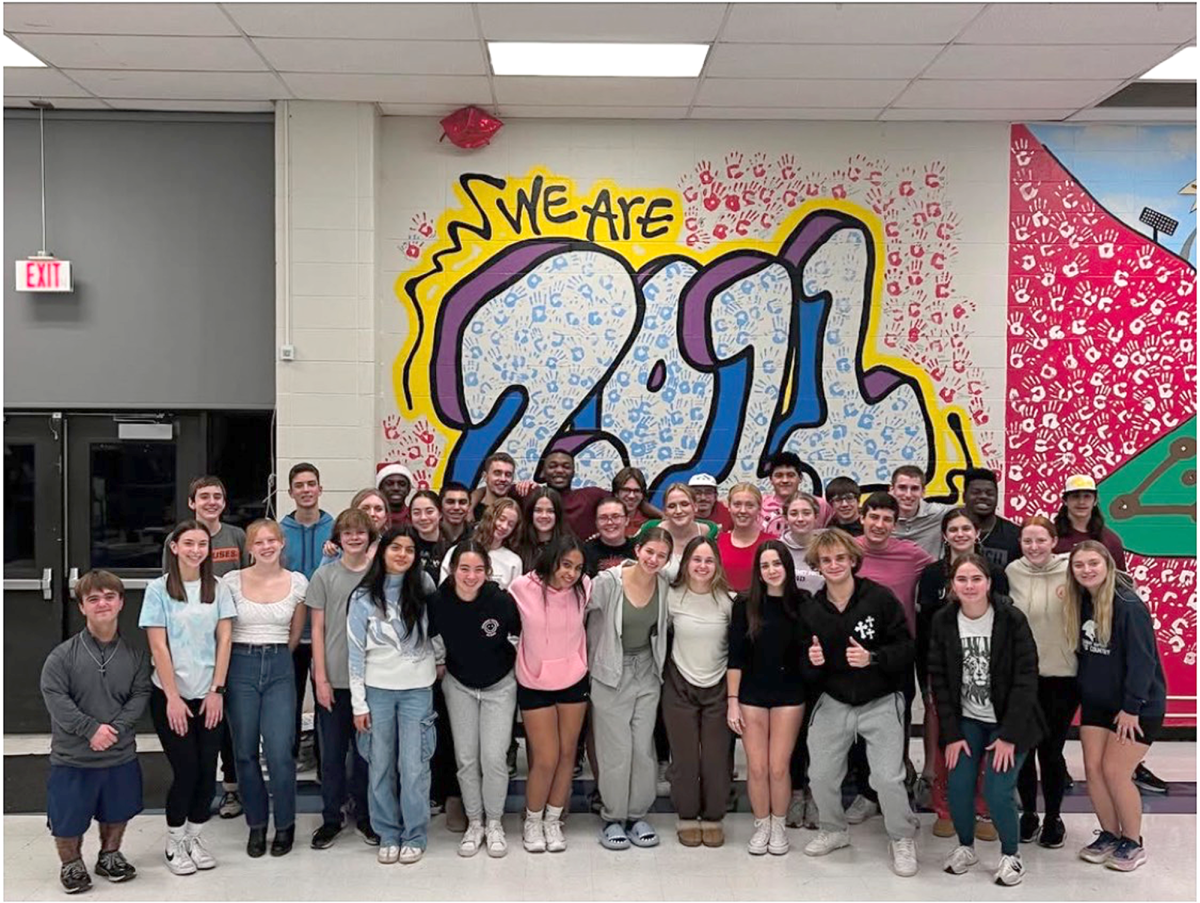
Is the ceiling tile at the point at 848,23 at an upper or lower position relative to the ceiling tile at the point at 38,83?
lower

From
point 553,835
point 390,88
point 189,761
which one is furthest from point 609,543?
point 390,88

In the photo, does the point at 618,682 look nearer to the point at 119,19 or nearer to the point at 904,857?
the point at 904,857

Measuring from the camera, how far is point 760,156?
5949mm

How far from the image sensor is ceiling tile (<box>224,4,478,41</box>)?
438cm

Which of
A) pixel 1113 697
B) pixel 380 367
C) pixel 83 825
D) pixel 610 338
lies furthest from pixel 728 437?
pixel 83 825

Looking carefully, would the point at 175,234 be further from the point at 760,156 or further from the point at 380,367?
the point at 760,156

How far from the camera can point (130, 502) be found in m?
5.92

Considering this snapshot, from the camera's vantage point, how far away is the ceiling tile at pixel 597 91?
5281 mm

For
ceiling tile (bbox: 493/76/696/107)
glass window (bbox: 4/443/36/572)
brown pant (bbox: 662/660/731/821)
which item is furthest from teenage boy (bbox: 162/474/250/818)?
ceiling tile (bbox: 493/76/696/107)

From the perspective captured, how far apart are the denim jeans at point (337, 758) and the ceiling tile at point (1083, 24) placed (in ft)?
12.7

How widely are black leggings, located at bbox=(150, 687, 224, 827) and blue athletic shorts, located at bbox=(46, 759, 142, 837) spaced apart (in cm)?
15

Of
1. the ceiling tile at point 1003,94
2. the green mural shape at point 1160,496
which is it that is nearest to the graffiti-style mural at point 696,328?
the ceiling tile at point 1003,94

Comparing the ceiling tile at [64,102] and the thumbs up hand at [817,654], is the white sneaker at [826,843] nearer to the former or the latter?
the thumbs up hand at [817,654]

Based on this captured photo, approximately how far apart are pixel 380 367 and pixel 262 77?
1590 mm
